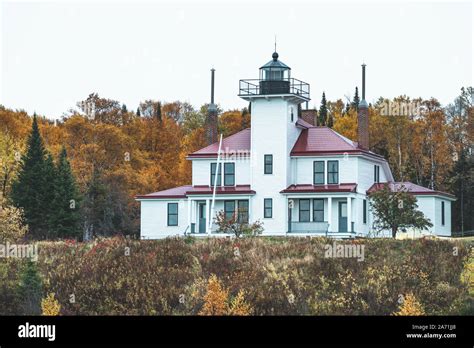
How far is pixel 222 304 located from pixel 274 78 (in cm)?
2532

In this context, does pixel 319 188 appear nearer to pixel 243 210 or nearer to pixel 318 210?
pixel 318 210

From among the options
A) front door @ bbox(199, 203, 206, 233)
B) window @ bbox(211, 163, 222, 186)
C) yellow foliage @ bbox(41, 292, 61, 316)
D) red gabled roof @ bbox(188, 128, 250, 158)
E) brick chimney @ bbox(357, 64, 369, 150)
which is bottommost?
yellow foliage @ bbox(41, 292, 61, 316)

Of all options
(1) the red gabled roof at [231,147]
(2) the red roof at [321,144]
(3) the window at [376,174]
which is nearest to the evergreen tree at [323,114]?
(3) the window at [376,174]

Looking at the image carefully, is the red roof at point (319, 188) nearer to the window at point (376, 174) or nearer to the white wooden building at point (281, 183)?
the white wooden building at point (281, 183)

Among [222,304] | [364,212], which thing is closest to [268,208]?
[364,212]

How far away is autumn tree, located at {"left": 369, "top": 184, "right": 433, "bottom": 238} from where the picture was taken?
66.9m

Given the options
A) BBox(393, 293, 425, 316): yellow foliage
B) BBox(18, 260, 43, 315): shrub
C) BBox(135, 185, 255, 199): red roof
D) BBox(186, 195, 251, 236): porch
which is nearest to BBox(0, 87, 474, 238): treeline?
BBox(135, 185, 255, 199): red roof

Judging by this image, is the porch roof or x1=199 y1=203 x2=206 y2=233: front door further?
x1=199 y1=203 x2=206 y2=233: front door

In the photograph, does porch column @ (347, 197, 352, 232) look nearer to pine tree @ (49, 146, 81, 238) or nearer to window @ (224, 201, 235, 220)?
window @ (224, 201, 235, 220)

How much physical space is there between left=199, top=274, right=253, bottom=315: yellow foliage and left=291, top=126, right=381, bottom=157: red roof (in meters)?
21.6

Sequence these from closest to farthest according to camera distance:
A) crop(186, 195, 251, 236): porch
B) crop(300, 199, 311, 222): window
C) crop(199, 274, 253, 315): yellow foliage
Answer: crop(199, 274, 253, 315): yellow foliage
crop(300, 199, 311, 222): window
crop(186, 195, 251, 236): porch

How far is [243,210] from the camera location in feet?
235
